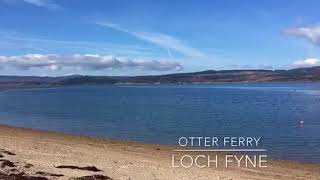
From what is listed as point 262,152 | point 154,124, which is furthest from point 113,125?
point 262,152

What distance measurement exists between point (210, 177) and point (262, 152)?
1263 cm

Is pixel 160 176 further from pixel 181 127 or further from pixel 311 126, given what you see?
pixel 311 126

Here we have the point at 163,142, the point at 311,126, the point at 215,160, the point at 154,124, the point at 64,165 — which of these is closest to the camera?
the point at 64,165

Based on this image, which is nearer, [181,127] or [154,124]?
[181,127]

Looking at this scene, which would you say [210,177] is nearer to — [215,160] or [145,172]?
[145,172]

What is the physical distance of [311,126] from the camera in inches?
1802

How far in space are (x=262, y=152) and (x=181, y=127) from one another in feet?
55.5

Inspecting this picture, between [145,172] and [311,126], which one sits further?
[311,126]

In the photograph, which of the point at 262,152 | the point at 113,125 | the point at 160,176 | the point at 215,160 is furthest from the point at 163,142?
the point at 160,176

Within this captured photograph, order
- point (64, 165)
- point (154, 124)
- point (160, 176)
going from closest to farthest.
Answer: point (160, 176) < point (64, 165) < point (154, 124)

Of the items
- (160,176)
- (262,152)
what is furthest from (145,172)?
(262,152)

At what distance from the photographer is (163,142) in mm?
35406

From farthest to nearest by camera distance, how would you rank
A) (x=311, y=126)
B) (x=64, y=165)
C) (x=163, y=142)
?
(x=311, y=126)
(x=163, y=142)
(x=64, y=165)

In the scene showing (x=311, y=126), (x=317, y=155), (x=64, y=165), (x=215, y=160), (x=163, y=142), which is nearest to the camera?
(x=64, y=165)
